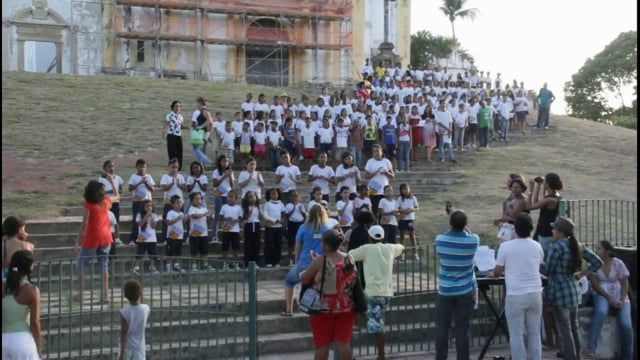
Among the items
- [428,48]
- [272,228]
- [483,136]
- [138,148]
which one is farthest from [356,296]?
[428,48]

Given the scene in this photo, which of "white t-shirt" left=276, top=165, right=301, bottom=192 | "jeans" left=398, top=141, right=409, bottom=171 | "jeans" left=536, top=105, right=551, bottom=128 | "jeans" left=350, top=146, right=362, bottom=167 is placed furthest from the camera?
"jeans" left=536, top=105, right=551, bottom=128

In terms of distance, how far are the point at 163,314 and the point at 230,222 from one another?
403cm

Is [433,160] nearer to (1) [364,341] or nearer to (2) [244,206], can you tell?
(2) [244,206]

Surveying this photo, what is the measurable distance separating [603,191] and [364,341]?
12.2 metres

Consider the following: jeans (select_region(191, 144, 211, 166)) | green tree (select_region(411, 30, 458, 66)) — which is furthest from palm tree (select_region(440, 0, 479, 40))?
jeans (select_region(191, 144, 211, 166))

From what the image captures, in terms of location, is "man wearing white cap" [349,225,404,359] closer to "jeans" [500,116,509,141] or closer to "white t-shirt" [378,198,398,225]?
"white t-shirt" [378,198,398,225]

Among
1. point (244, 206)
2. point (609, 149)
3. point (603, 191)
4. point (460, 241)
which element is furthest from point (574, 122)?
point (460, 241)

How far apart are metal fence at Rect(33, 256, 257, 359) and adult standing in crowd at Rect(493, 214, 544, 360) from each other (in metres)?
2.80

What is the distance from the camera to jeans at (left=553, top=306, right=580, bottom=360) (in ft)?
29.2

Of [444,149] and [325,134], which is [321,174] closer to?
[325,134]

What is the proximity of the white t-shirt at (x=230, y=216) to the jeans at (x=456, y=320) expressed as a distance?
206 inches

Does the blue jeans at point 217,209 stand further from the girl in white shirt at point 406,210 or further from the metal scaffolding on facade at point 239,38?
the metal scaffolding on facade at point 239,38

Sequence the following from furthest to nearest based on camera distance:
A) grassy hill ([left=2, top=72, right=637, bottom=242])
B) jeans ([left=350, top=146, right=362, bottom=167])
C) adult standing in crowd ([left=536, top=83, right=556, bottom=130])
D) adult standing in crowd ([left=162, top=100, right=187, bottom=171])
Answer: adult standing in crowd ([left=536, top=83, right=556, bottom=130])
jeans ([left=350, top=146, right=362, bottom=167])
grassy hill ([left=2, top=72, right=637, bottom=242])
adult standing in crowd ([left=162, top=100, right=187, bottom=171])

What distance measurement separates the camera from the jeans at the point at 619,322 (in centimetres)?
987
